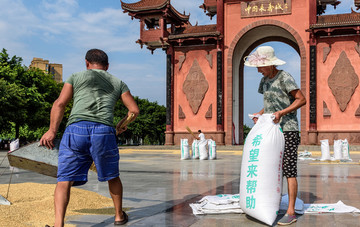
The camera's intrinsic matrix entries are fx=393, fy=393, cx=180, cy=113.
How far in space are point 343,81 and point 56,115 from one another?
85.4ft

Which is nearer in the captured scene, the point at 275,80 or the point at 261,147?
the point at 261,147

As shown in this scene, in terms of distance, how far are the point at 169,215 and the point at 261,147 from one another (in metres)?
A: 1.24

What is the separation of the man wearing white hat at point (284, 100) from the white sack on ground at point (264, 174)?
0.52 ft

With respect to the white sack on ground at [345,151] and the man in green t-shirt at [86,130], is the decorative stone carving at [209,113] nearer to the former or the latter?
Answer: the white sack on ground at [345,151]

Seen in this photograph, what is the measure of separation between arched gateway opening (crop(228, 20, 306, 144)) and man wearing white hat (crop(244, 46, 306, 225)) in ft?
81.5

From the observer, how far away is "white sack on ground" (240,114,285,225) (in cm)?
398

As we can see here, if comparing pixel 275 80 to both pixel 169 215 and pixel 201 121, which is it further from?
pixel 201 121

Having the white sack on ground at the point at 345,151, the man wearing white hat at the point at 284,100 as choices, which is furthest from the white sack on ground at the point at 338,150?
the man wearing white hat at the point at 284,100

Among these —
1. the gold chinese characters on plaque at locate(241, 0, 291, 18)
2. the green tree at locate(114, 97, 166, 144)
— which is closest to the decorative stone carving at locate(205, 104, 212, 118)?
the gold chinese characters on plaque at locate(241, 0, 291, 18)

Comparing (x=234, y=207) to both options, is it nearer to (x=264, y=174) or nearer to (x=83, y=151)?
(x=264, y=174)

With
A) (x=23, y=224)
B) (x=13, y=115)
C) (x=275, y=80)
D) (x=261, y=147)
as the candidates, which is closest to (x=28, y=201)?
(x=23, y=224)

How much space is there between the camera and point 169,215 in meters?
4.29

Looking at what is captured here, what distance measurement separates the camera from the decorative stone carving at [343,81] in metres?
26.3

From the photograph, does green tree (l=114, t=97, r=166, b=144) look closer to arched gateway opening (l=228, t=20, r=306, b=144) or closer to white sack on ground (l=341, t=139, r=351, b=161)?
arched gateway opening (l=228, t=20, r=306, b=144)
